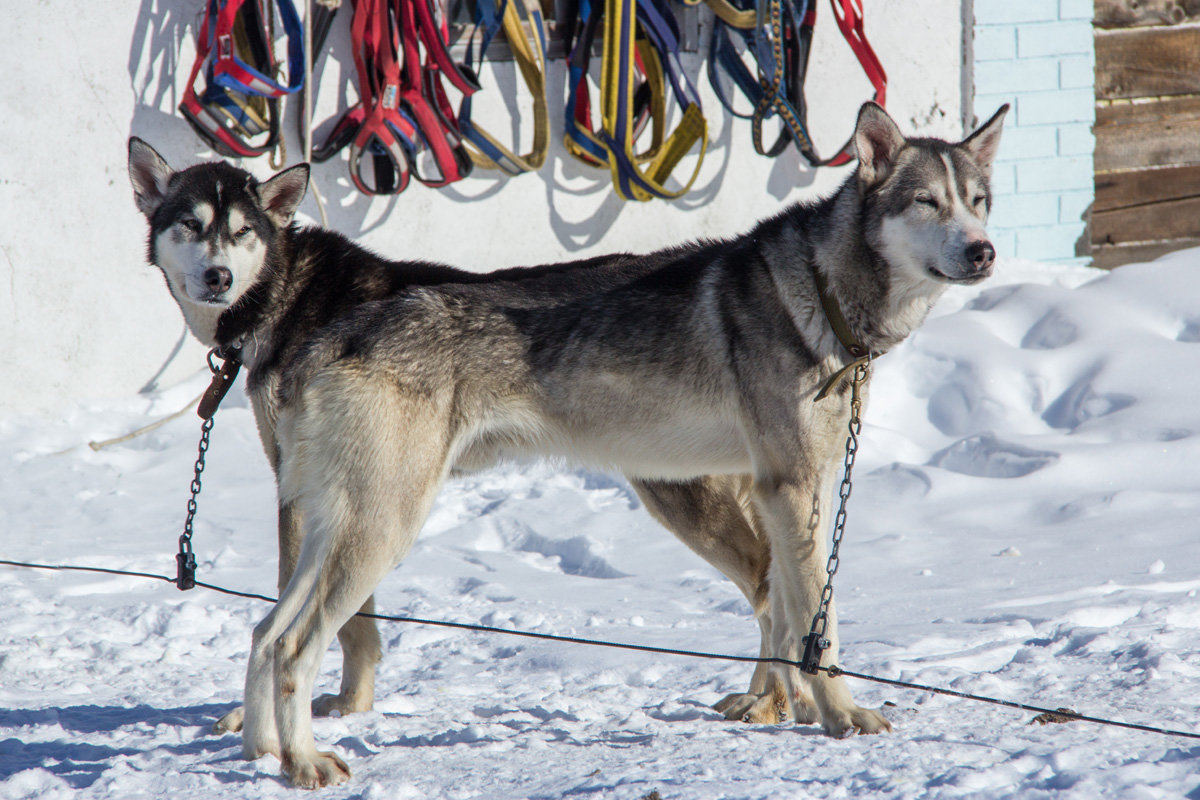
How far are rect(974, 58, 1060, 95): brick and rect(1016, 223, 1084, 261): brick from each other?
0.98 m

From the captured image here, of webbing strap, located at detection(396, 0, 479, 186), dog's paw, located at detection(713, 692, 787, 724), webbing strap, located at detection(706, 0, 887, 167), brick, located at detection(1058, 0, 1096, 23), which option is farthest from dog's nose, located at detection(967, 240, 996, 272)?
brick, located at detection(1058, 0, 1096, 23)

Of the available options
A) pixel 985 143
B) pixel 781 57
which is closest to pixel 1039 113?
pixel 781 57

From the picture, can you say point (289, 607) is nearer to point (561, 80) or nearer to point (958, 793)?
point (958, 793)

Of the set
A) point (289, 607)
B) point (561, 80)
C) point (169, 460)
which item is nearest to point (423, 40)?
point (561, 80)

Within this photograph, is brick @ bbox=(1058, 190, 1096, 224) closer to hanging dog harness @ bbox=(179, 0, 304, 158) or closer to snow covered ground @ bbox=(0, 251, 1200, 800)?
snow covered ground @ bbox=(0, 251, 1200, 800)

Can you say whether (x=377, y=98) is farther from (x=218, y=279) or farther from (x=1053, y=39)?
(x=1053, y=39)

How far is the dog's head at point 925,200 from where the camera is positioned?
2.83 m

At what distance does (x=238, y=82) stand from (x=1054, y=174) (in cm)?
548

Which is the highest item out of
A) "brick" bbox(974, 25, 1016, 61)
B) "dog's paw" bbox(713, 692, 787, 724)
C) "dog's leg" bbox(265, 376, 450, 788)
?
"brick" bbox(974, 25, 1016, 61)

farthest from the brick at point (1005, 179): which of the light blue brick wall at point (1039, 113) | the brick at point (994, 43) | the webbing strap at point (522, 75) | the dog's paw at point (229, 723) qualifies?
the dog's paw at point (229, 723)

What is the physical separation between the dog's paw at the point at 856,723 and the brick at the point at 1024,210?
5246mm

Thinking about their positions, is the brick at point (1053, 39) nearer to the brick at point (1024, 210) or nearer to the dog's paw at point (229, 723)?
the brick at point (1024, 210)

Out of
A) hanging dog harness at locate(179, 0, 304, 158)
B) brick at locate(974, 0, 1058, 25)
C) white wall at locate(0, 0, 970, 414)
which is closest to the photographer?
hanging dog harness at locate(179, 0, 304, 158)

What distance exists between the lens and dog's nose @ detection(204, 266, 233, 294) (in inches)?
129
